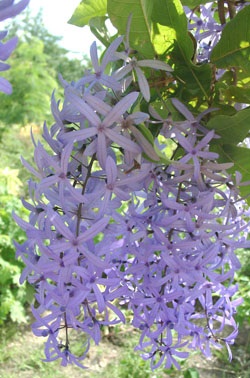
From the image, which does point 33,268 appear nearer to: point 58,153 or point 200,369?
point 58,153

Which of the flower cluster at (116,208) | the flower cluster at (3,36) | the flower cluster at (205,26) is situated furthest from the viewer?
the flower cluster at (205,26)

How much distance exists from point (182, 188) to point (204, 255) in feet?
0.20

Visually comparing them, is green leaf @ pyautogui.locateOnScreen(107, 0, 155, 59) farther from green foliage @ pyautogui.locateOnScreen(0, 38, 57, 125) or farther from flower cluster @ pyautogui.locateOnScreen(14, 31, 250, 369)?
green foliage @ pyautogui.locateOnScreen(0, 38, 57, 125)

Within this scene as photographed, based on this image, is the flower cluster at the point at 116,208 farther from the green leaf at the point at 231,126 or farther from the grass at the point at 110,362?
the grass at the point at 110,362

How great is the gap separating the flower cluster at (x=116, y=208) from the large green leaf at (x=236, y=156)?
1 cm

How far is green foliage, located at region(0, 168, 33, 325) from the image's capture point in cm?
231

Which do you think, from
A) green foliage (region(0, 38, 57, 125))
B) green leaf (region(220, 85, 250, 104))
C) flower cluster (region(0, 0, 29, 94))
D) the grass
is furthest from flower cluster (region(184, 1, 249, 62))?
green foliage (region(0, 38, 57, 125))

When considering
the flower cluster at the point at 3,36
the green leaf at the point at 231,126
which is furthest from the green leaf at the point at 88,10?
the flower cluster at the point at 3,36

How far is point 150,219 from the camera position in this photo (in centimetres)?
42

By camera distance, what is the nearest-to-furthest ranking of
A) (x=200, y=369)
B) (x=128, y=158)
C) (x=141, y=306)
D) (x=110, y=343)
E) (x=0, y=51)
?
(x=0, y=51) → (x=128, y=158) → (x=141, y=306) → (x=200, y=369) → (x=110, y=343)

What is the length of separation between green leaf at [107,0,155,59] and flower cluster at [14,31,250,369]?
0.03 m

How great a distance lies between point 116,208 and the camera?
0.36 meters

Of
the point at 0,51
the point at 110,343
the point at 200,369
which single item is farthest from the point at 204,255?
the point at 110,343

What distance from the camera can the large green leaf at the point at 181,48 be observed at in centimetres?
38
